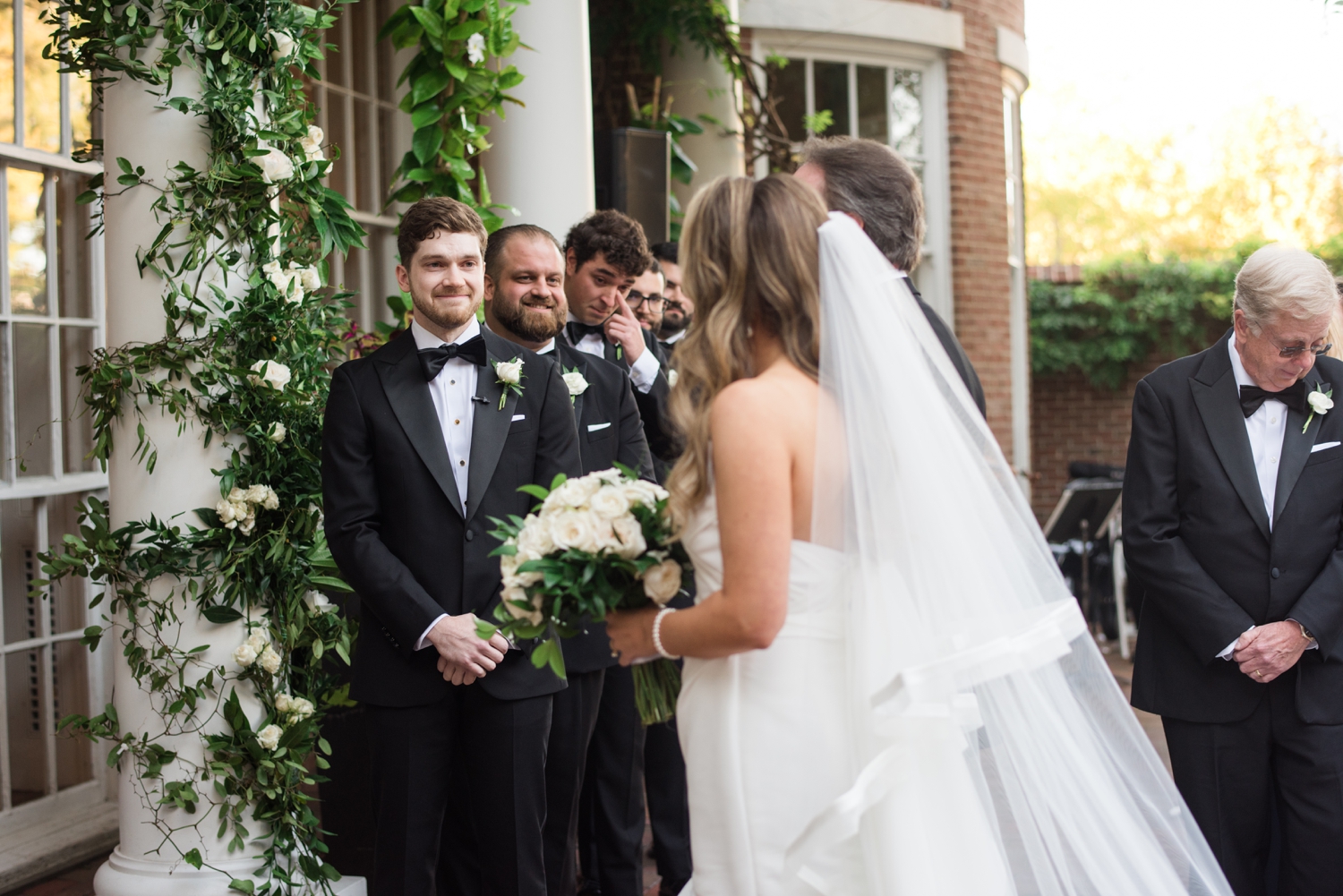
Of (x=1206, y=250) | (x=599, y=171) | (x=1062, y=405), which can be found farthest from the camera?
(x=1206, y=250)

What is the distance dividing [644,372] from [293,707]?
1.59 meters

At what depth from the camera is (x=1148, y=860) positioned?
6.75ft

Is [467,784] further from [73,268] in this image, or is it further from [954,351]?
[73,268]

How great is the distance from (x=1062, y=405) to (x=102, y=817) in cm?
1117

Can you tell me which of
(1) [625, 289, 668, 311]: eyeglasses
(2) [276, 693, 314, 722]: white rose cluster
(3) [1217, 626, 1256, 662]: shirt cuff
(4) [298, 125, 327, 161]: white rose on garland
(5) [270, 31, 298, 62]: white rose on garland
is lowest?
(2) [276, 693, 314, 722]: white rose cluster

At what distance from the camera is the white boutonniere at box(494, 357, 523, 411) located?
9.85ft

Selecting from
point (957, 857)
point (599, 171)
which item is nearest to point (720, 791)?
point (957, 857)

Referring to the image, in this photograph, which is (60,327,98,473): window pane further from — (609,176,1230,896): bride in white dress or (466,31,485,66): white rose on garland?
(609,176,1230,896): bride in white dress

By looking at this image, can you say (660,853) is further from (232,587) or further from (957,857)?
(957,857)

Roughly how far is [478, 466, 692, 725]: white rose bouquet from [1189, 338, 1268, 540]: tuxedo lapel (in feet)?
5.37

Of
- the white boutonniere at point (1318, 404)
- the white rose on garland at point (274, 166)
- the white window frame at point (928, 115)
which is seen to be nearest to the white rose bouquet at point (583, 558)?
the white rose on garland at point (274, 166)

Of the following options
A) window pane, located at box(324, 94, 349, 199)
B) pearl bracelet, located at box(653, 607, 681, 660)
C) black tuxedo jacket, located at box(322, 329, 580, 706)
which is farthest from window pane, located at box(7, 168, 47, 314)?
pearl bracelet, located at box(653, 607, 681, 660)

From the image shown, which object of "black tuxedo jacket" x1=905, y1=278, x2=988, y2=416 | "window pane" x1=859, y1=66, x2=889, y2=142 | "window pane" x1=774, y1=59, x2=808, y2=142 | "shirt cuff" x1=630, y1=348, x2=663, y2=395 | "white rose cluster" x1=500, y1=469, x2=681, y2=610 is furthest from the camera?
"window pane" x1=859, y1=66, x2=889, y2=142

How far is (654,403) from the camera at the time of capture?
407 centimetres
